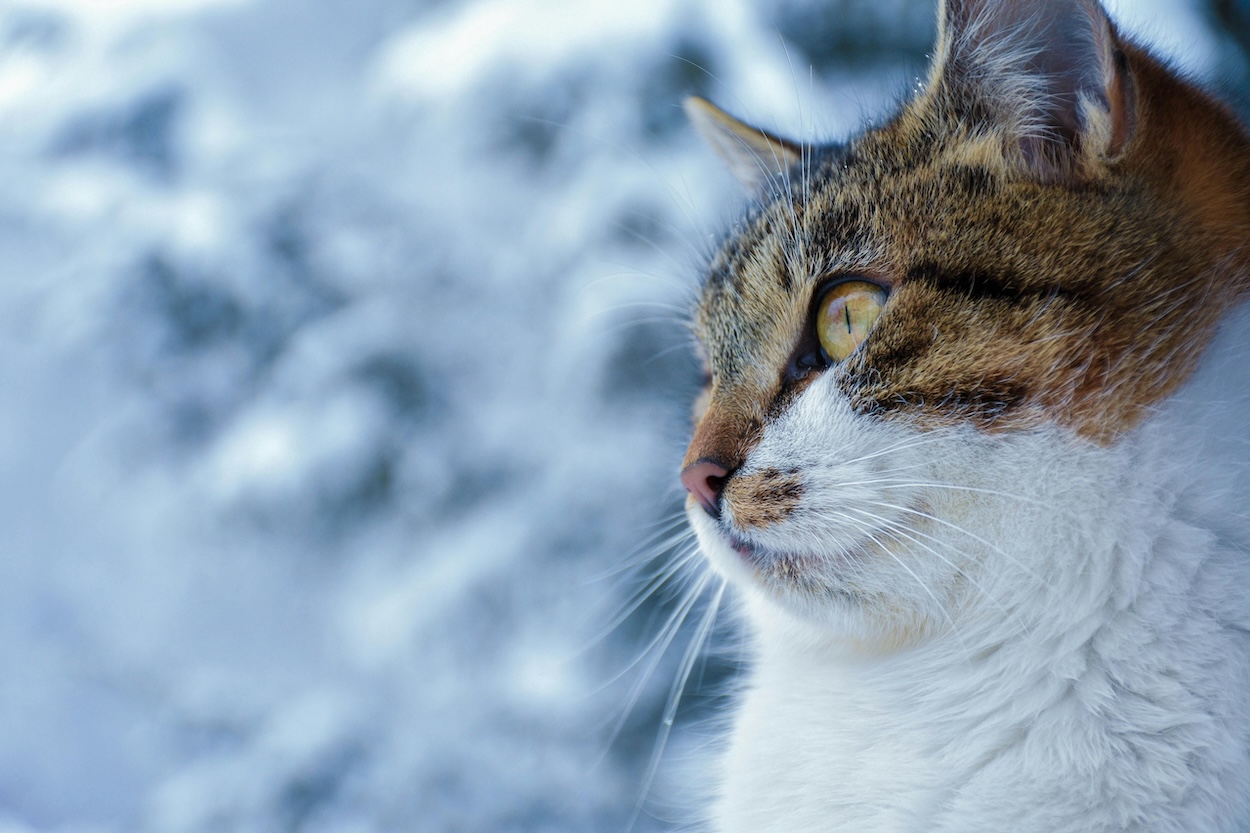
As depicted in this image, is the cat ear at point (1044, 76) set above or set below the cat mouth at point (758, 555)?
above

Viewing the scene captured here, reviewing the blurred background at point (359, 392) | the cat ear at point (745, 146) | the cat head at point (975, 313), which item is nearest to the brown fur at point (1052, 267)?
the cat head at point (975, 313)

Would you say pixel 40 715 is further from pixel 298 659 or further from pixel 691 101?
pixel 691 101

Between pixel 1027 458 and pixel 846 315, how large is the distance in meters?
0.15

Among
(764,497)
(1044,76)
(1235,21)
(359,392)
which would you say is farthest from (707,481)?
(1235,21)

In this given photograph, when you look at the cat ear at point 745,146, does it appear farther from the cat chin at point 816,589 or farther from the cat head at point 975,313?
the cat chin at point 816,589

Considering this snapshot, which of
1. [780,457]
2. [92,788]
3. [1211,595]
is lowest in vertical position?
[1211,595]

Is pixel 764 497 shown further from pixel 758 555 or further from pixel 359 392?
pixel 359 392

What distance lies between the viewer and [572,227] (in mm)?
1041

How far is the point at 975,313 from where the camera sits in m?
0.55

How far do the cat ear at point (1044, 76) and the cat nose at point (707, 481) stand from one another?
269mm

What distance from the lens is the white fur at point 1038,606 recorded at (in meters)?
0.50

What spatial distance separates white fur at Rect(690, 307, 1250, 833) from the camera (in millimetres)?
503

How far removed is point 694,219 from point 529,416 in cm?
28

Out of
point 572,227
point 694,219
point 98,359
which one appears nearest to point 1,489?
point 98,359
